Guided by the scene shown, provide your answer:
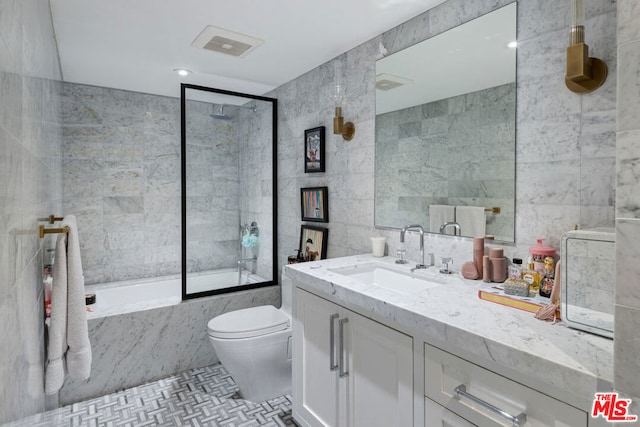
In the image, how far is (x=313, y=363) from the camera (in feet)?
6.03

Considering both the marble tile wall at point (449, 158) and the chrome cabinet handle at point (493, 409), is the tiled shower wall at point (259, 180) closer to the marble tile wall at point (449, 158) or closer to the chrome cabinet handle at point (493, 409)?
the marble tile wall at point (449, 158)

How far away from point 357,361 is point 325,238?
1.32 meters

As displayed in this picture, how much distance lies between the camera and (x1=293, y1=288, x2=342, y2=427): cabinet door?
5.60 ft

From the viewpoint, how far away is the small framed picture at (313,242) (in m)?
2.79

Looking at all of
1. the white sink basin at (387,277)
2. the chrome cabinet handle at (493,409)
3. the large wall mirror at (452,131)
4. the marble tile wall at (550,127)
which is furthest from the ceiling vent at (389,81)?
the chrome cabinet handle at (493,409)

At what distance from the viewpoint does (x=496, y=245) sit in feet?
5.45

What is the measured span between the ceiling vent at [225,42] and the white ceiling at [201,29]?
5cm

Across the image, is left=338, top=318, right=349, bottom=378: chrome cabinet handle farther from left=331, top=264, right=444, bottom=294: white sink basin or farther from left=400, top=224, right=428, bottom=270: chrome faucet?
left=400, top=224, right=428, bottom=270: chrome faucet

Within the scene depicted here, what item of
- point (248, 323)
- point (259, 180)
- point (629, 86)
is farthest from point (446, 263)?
point (259, 180)

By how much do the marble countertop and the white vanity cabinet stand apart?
0.08 meters

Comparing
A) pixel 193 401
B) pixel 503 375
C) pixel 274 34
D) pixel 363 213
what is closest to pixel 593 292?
pixel 503 375

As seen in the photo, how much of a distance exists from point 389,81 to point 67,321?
208cm

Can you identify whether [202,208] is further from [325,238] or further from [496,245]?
[496,245]

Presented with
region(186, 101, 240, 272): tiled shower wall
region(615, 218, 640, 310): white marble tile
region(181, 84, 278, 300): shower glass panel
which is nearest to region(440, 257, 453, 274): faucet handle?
region(615, 218, 640, 310): white marble tile
